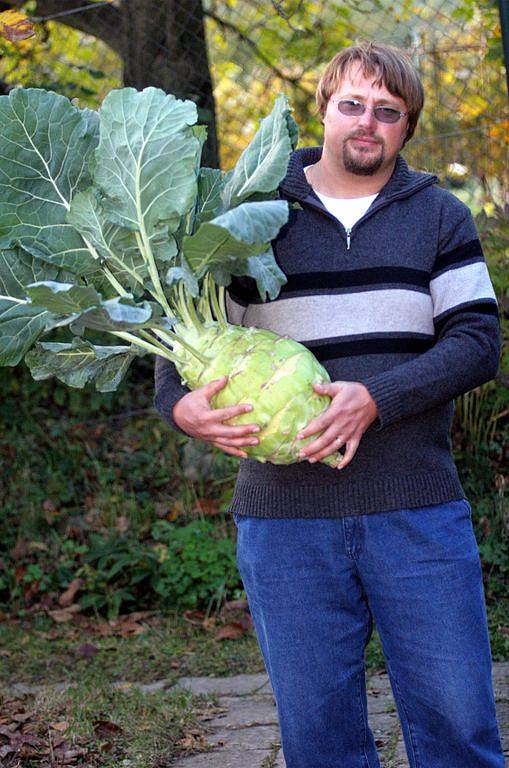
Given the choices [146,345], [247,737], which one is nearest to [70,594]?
[247,737]

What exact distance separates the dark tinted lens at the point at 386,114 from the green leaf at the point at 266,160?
221 millimetres

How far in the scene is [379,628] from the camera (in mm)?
2699

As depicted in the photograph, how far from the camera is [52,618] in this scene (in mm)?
5895

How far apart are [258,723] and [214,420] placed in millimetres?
2100

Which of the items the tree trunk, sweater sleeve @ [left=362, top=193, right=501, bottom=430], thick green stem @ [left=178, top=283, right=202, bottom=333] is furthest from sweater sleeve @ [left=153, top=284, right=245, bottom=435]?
the tree trunk

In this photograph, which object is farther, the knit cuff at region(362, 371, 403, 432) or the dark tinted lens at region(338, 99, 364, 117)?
the dark tinted lens at region(338, 99, 364, 117)

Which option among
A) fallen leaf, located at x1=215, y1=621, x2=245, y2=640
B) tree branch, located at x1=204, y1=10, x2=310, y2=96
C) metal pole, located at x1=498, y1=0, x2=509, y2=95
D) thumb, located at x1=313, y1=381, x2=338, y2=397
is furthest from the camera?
tree branch, located at x1=204, y1=10, x2=310, y2=96

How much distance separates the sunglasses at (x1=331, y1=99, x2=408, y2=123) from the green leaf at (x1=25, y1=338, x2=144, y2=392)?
828 millimetres

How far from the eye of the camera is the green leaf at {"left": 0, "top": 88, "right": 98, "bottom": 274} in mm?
2592

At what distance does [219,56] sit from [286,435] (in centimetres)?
589

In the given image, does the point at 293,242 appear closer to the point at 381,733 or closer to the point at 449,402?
the point at 449,402

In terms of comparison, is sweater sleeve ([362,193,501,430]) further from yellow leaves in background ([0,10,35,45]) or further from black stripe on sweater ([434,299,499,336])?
yellow leaves in background ([0,10,35,45])

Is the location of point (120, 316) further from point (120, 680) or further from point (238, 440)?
point (120, 680)

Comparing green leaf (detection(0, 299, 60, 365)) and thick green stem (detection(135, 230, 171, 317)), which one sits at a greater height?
thick green stem (detection(135, 230, 171, 317))
